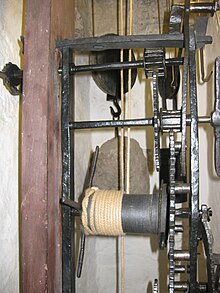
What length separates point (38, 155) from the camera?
570mm

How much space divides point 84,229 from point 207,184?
1072 millimetres

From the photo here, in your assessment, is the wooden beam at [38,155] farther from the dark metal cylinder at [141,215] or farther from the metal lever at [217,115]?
the metal lever at [217,115]

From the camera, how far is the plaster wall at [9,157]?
730mm

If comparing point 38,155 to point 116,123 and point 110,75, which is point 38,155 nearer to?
point 116,123

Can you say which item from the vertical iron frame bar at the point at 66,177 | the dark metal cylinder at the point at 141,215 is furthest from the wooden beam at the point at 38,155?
the dark metal cylinder at the point at 141,215

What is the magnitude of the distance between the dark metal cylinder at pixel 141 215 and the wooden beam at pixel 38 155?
13 centimetres

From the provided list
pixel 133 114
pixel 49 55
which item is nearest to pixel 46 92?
pixel 49 55

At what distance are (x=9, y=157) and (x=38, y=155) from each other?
226 millimetres

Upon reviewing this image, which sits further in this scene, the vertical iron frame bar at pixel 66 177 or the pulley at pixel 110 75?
the pulley at pixel 110 75

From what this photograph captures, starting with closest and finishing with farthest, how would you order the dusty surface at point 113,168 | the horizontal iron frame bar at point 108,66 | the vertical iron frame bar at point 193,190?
the vertical iron frame bar at point 193,190, the horizontal iron frame bar at point 108,66, the dusty surface at point 113,168

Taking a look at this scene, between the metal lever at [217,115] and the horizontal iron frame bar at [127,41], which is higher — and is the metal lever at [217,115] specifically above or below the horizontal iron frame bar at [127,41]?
below

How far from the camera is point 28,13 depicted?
23.1 inches

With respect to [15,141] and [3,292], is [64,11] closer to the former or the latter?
[15,141]

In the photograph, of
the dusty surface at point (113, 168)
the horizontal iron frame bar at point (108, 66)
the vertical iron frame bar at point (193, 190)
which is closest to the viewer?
the vertical iron frame bar at point (193, 190)
